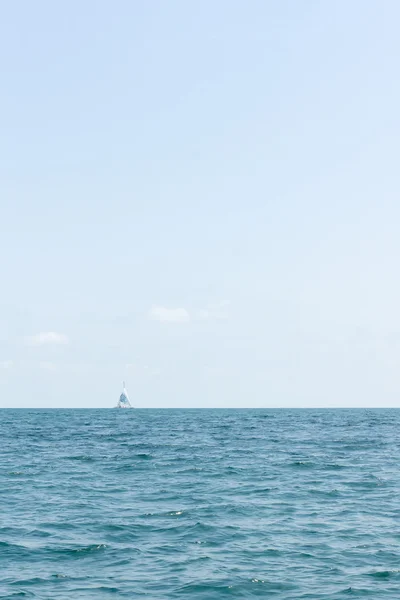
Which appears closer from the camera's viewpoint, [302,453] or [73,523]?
[73,523]

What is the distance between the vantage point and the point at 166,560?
2197 cm

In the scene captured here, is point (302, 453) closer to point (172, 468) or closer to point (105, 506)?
point (172, 468)

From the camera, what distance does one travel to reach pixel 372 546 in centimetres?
2356

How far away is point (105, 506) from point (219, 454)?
24189 millimetres

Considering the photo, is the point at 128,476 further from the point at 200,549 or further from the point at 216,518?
the point at 200,549

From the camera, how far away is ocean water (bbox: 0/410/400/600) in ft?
63.8

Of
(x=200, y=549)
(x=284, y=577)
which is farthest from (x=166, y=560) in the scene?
(x=284, y=577)

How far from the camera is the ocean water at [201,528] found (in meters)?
19.4

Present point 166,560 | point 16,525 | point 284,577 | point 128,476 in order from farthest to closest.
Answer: point 128,476, point 16,525, point 166,560, point 284,577

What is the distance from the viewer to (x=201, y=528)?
2634 cm

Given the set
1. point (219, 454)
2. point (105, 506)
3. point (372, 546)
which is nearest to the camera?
point (372, 546)

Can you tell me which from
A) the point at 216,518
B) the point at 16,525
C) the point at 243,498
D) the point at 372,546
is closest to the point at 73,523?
the point at 16,525

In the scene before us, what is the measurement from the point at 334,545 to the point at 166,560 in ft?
21.6

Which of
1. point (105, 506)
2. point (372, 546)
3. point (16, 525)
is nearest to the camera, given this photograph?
point (372, 546)
